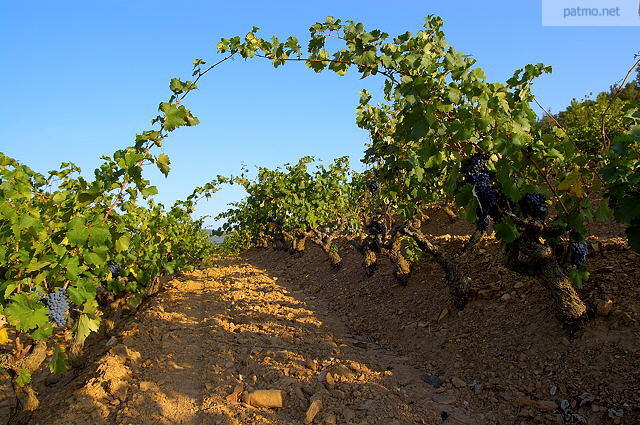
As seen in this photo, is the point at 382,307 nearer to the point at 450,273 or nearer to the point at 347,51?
the point at 450,273

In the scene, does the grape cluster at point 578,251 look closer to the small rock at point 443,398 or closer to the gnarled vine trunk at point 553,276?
the gnarled vine trunk at point 553,276

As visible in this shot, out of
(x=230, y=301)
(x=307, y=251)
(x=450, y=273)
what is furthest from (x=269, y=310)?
(x=307, y=251)

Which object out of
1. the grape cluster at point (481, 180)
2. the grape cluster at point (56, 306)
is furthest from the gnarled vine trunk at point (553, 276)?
the grape cluster at point (56, 306)

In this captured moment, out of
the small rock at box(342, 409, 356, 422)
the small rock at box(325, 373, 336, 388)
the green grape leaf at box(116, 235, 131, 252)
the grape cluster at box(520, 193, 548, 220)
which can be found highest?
the grape cluster at box(520, 193, 548, 220)

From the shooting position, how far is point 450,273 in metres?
6.88

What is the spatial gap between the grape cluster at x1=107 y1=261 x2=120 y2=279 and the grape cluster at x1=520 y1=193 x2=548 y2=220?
6.78 metres

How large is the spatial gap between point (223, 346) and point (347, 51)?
4693 millimetres

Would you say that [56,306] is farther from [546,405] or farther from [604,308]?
[604,308]

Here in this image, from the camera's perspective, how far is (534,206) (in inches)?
186

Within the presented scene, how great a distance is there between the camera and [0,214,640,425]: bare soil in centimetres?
446

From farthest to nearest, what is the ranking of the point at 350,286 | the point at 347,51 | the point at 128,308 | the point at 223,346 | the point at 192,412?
the point at 350,286, the point at 128,308, the point at 223,346, the point at 192,412, the point at 347,51

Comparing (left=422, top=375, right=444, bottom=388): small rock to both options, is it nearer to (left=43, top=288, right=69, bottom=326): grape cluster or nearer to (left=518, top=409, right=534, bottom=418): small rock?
(left=518, top=409, right=534, bottom=418): small rock

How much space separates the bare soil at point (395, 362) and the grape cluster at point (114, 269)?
988mm

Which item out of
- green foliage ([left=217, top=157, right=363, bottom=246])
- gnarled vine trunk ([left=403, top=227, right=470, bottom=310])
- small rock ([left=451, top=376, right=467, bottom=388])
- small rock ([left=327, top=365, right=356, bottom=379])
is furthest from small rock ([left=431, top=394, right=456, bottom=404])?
green foliage ([left=217, top=157, right=363, bottom=246])
